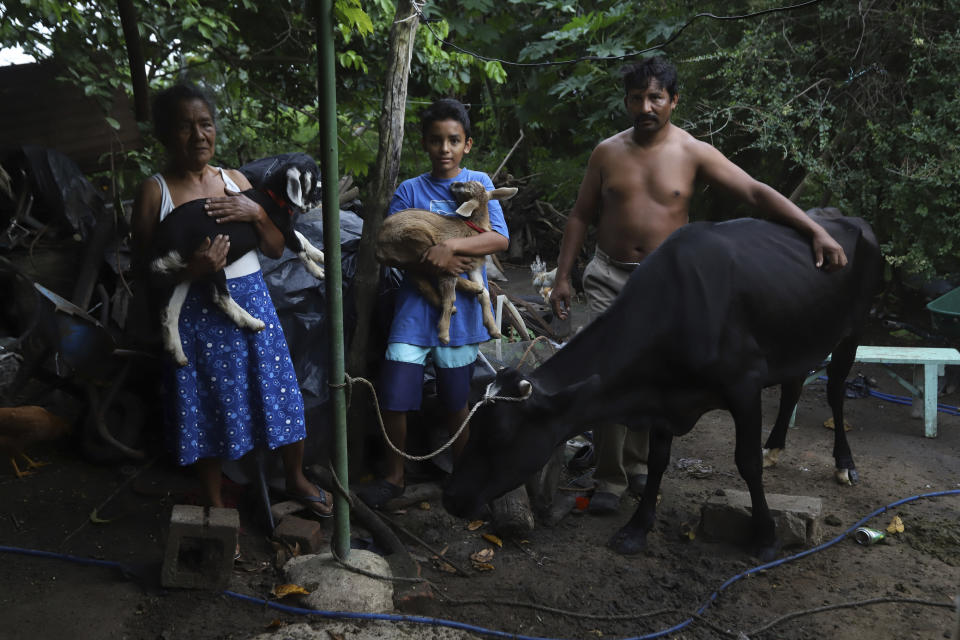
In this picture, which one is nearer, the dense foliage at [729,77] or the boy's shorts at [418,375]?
the boy's shorts at [418,375]

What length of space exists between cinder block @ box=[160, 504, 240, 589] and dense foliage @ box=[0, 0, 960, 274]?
115 inches

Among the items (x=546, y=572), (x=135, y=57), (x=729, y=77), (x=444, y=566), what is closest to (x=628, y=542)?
(x=546, y=572)

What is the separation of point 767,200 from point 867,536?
5.99ft

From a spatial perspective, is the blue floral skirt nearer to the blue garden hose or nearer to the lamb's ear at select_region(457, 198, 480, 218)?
the blue garden hose

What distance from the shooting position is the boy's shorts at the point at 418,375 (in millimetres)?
3779

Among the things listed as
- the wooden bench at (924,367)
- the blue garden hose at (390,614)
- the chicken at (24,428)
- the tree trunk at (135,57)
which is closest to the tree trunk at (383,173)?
the blue garden hose at (390,614)

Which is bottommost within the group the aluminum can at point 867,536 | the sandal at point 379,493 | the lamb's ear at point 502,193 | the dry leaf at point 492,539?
the dry leaf at point 492,539

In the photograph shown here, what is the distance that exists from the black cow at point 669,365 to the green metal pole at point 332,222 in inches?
24.3

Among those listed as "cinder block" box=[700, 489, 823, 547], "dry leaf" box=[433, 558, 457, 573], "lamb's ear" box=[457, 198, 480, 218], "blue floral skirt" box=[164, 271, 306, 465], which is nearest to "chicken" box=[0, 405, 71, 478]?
"blue floral skirt" box=[164, 271, 306, 465]

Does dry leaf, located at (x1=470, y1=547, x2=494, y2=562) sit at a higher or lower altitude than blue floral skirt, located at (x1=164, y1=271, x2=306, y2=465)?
lower

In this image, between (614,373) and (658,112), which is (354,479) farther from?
(658,112)

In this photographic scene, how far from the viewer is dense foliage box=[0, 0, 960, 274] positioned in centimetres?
540

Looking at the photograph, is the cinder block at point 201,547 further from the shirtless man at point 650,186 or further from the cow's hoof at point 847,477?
the cow's hoof at point 847,477

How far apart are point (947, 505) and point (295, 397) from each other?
3766 mm
